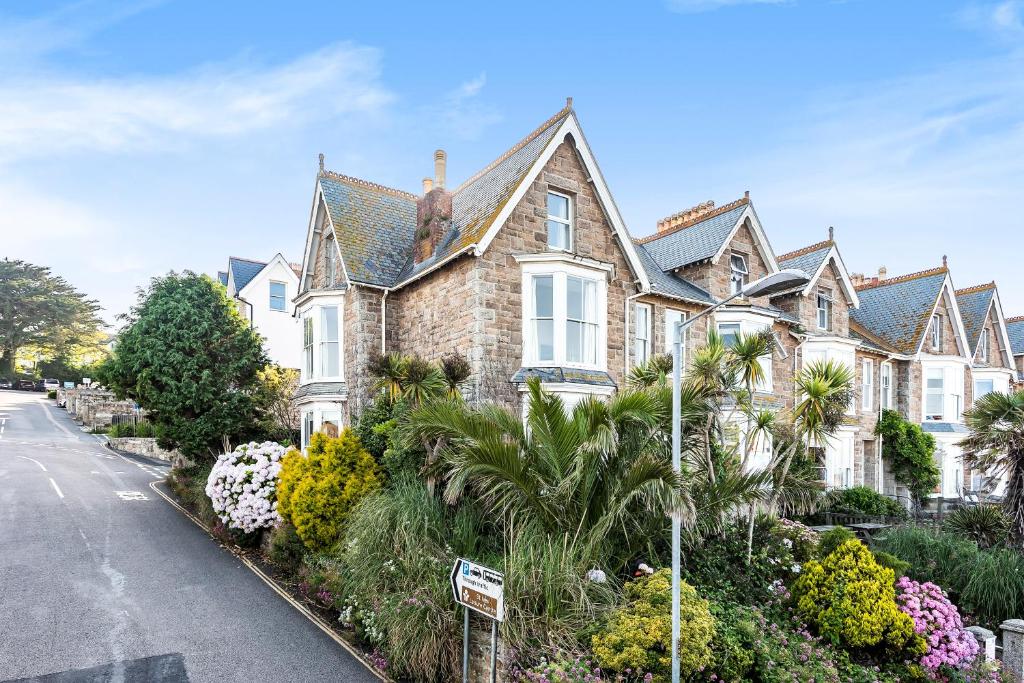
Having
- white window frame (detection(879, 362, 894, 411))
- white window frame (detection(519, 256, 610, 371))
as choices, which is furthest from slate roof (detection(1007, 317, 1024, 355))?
white window frame (detection(519, 256, 610, 371))

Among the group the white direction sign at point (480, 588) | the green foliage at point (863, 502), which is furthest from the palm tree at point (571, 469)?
the green foliage at point (863, 502)

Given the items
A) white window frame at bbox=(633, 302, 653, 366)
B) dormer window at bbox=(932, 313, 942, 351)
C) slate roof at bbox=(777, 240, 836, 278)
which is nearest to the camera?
white window frame at bbox=(633, 302, 653, 366)

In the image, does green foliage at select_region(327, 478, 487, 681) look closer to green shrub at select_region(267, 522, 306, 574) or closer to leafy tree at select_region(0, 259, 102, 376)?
green shrub at select_region(267, 522, 306, 574)

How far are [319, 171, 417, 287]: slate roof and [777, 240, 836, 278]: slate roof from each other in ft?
53.6

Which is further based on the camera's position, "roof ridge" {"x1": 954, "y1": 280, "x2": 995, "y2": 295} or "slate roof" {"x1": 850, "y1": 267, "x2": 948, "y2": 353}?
"roof ridge" {"x1": 954, "y1": 280, "x2": 995, "y2": 295}

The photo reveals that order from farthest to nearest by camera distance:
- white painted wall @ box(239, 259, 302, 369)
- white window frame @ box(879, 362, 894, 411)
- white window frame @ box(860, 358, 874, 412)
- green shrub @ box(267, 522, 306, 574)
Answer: white painted wall @ box(239, 259, 302, 369) → white window frame @ box(879, 362, 894, 411) → white window frame @ box(860, 358, 874, 412) → green shrub @ box(267, 522, 306, 574)

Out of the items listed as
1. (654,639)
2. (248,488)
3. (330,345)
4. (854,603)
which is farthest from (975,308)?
(248,488)

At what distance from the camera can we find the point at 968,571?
12.2 metres

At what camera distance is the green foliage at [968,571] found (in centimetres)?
1150

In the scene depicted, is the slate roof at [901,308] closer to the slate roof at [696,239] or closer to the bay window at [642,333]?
the slate roof at [696,239]

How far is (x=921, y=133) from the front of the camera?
12430mm

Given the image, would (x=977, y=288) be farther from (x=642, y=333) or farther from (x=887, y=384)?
(x=642, y=333)

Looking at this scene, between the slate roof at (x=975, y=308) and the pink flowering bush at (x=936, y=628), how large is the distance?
2757cm

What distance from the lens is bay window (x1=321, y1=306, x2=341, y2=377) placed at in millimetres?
19578
